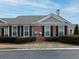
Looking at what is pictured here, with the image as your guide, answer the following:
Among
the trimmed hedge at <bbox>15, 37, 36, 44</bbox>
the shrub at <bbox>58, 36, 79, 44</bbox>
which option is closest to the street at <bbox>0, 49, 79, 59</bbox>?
the shrub at <bbox>58, 36, 79, 44</bbox>

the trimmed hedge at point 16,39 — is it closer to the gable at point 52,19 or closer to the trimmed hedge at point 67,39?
the trimmed hedge at point 67,39

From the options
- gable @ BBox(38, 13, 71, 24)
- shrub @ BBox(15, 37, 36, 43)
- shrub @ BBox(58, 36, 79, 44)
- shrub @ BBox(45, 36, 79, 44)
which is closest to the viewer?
shrub @ BBox(58, 36, 79, 44)

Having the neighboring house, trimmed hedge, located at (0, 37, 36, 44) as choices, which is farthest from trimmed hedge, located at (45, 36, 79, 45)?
the neighboring house

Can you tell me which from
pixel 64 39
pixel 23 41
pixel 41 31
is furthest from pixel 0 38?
pixel 64 39

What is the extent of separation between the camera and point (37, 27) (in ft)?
170

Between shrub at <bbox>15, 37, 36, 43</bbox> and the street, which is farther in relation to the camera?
shrub at <bbox>15, 37, 36, 43</bbox>

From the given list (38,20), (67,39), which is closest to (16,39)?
(38,20)

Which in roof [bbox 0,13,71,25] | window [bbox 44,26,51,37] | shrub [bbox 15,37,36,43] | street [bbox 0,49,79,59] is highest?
roof [bbox 0,13,71,25]

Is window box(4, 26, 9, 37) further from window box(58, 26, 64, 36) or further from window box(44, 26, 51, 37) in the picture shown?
window box(58, 26, 64, 36)

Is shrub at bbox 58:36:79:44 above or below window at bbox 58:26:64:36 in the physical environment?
below

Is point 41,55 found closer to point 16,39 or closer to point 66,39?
point 66,39

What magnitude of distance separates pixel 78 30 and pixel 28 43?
11367mm

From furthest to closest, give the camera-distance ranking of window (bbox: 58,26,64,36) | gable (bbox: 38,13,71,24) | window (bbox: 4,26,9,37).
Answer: window (bbox: 4,26,9,37) → gable (bbox: 38,13,71,24) → window (bbox: 58,26,64,36)

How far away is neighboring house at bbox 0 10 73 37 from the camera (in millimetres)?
50875
